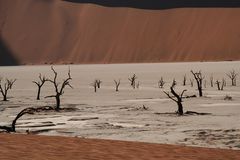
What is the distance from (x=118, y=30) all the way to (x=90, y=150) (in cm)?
15001

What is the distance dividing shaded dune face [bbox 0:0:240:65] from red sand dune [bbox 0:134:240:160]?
130303mm

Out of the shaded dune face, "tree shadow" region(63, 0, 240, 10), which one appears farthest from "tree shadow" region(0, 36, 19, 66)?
"tree shadow" region(63, 0, 240, 10)

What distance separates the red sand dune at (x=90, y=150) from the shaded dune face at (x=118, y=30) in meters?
130

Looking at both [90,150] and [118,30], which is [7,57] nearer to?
[118,30]

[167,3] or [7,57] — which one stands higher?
[167,3]

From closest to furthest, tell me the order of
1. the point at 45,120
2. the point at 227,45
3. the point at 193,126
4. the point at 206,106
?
the point at 193,126, the point at 45,120, the point at 206,106, the point at 227,45

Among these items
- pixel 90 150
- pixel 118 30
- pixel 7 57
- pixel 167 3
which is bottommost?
pixel 90 150

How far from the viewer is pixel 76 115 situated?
23641 millimetres

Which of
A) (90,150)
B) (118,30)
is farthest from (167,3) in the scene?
(90,150)

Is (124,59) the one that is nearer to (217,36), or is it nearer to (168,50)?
(168,50)

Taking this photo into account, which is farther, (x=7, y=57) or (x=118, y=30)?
(x=118, y=30)

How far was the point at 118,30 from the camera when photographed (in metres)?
160

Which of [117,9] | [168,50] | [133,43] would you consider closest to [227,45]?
[168,50]

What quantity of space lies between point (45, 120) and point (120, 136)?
221 inches
